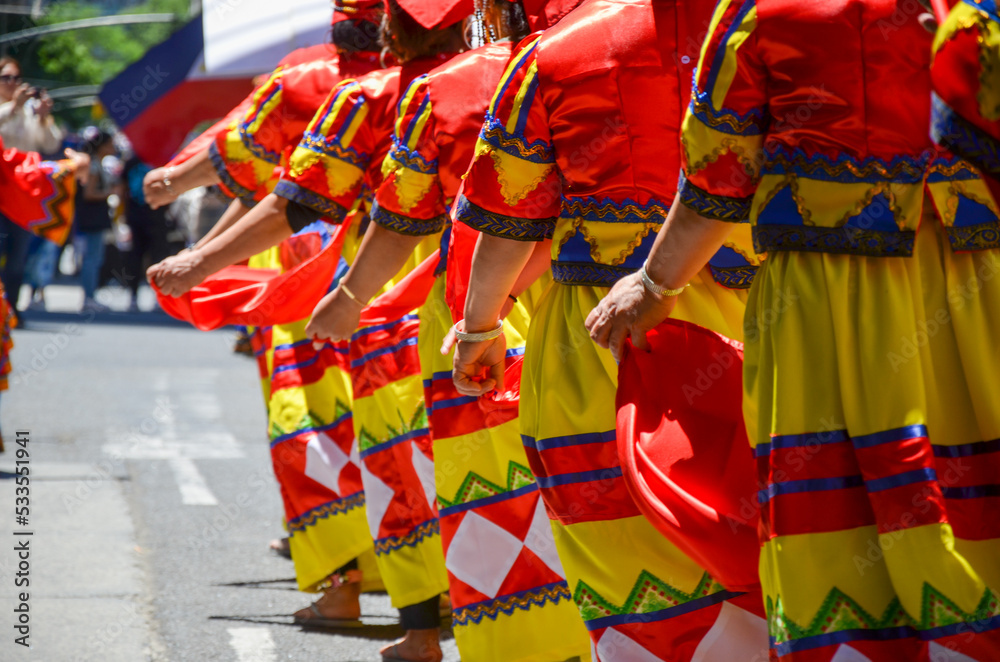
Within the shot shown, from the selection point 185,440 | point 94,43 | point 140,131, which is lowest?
point 94,43

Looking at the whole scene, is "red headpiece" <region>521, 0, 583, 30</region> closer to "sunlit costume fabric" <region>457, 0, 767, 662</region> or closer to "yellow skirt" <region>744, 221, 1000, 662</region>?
"sunlit costume fabric" <region>457, 0, 767, 662</region>

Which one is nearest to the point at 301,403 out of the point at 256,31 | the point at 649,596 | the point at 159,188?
the point at 159,188

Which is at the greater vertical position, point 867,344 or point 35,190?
point 867,344

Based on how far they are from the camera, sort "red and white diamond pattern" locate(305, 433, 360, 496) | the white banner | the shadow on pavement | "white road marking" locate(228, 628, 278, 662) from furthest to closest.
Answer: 1. the shadow on pavement
2. the white banner
3. "red and white diamond pattern" locate(305, 433, 360, 496)
4. "white road marking" locate(228, 628, 278, 662)

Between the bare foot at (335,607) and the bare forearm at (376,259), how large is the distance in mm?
1524

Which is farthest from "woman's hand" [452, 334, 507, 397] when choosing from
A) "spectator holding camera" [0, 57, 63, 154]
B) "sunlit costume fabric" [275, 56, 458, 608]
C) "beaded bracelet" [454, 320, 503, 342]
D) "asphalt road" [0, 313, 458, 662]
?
"spectator holding camera" [0, 57, 63, 154]

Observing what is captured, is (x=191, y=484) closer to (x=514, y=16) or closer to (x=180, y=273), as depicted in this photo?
(x=180, y=273)

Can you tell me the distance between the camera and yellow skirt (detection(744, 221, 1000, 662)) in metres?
1.82

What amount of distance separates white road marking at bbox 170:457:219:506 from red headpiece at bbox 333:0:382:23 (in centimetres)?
297

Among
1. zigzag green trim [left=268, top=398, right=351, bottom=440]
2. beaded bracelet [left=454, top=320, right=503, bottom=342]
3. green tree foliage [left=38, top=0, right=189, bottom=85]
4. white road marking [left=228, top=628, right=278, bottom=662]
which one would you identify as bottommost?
green tree foliage [left=38, top=0, right=189, bottom=85]

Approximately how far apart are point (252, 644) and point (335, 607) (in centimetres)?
44

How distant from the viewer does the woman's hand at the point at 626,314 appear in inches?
86.6

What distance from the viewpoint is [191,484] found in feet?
22.1

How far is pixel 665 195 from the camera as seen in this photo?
2.50 meters
